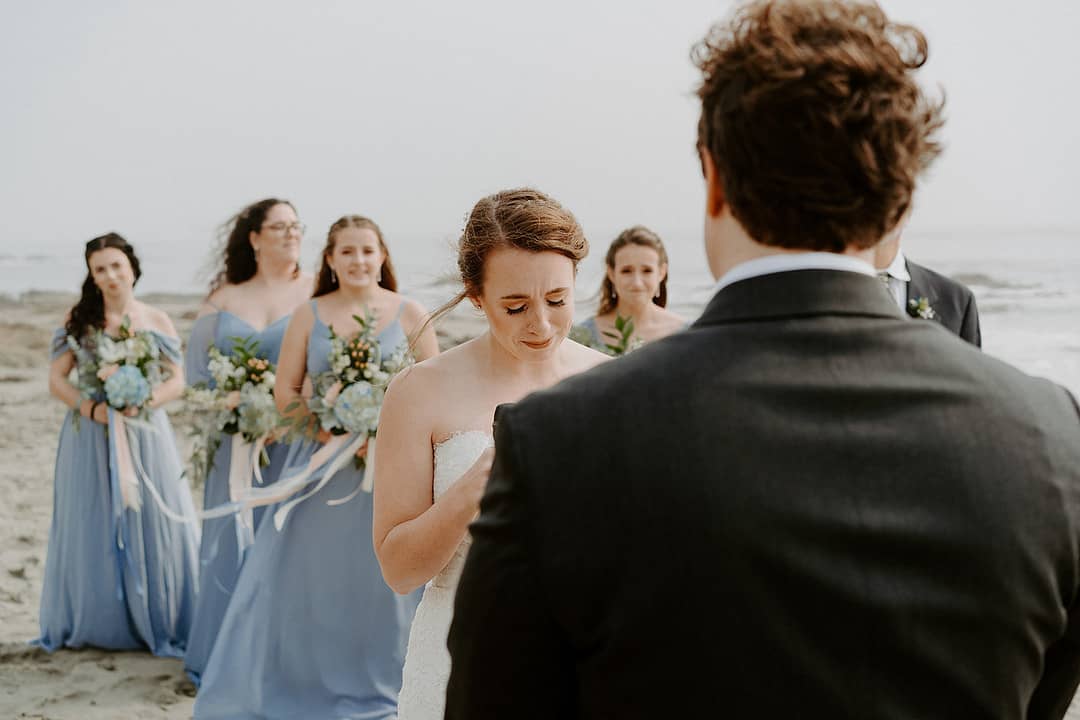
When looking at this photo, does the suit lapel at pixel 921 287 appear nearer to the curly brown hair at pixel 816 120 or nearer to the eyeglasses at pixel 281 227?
the curly brown hair at pixel 816 120

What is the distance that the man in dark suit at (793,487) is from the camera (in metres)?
1.23

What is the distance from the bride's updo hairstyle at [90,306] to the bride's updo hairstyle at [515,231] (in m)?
3.92

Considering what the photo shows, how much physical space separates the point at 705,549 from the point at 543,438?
0.22 metres

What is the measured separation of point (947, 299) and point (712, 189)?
319 centimetres

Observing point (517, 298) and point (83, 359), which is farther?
point (83, 359)

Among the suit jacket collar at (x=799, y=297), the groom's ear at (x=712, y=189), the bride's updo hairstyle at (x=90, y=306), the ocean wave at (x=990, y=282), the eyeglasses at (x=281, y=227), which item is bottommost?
the bride's updo hairstyle at (x=90, y=306)

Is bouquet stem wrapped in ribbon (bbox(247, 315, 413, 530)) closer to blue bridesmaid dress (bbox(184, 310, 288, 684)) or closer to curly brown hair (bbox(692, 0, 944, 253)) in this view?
blue bridesmaid dress (bbox(184, 310, 288, 684))

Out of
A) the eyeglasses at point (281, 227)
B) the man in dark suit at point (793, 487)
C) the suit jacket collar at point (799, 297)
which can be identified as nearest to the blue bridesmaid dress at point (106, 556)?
the eyeglasses at point (281, 227)

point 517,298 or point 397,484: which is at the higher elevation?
point 517,298

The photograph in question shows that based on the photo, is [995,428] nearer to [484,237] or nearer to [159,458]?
[484,237]

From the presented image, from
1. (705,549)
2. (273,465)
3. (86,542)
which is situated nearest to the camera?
(705,549)

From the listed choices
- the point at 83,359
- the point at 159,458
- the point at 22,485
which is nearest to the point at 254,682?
the point at 159,458

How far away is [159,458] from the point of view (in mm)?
6348

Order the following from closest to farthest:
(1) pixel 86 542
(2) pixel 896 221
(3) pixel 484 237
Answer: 1. (2) pixel 896 221
2. (3) pixel 484 237
3. (1) pixel 86 542
